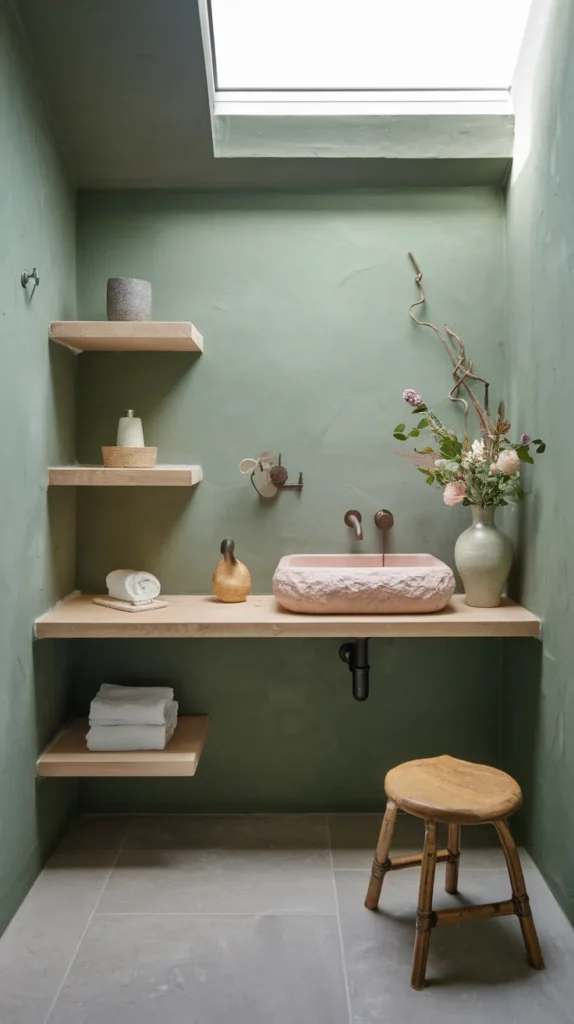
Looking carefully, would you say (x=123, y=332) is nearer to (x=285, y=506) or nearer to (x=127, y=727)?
(x=285, y=506)

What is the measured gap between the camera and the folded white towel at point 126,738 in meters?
2.32

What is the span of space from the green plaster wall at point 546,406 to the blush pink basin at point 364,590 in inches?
12.4

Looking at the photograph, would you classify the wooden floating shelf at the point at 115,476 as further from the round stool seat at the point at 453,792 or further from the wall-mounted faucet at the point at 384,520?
the round stool seat at the point at 453,792

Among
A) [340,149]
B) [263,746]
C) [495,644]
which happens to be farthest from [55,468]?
[495,644]

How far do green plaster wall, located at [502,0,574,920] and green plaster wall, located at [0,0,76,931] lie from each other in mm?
1406

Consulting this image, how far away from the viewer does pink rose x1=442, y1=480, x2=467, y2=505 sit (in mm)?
2338

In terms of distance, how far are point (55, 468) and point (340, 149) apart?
4.36 ft

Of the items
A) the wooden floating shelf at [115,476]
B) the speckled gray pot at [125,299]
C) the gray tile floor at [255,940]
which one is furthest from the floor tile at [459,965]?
the speckled gray pot at [125,299]

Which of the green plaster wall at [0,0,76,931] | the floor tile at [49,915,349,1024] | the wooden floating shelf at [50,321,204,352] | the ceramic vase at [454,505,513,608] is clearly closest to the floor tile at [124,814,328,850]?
the green plaster wall at [0,0,76,931]

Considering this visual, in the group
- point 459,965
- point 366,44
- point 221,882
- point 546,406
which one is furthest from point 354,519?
point 366,44

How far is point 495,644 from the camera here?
2645 millimetres

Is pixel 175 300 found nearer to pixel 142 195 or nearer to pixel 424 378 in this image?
pixel 142 195

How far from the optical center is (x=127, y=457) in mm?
2387

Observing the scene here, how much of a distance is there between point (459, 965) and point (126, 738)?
1079 millimetres
